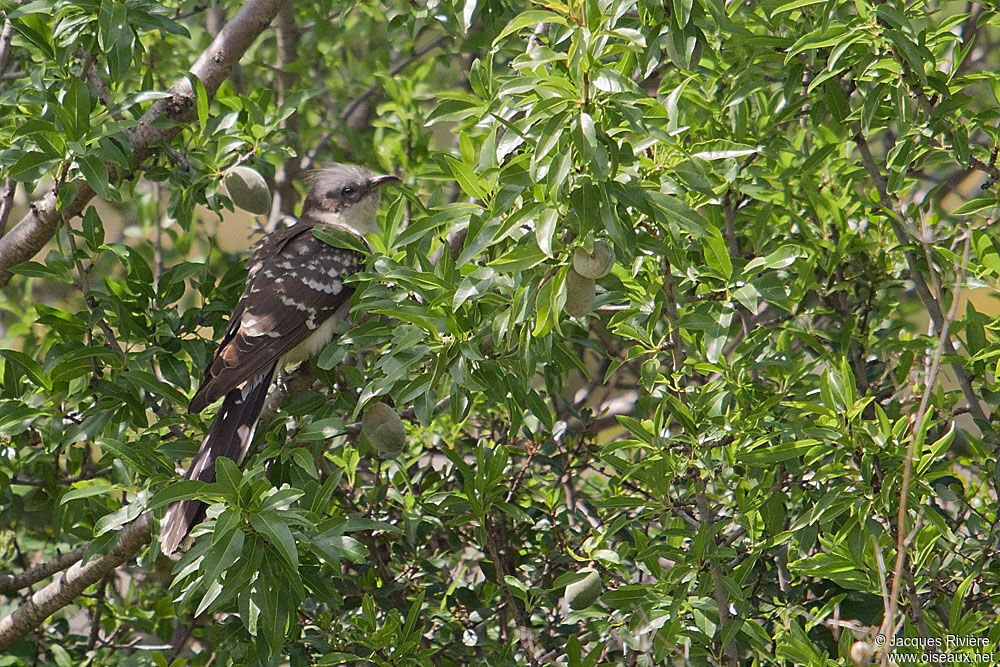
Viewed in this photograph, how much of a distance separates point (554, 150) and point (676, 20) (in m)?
0.80

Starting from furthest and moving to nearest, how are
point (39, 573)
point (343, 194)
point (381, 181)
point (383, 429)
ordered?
point (343, 194) → point (381, 181) → point (39, 573) → point (383, 429)

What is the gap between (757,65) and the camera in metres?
2.69

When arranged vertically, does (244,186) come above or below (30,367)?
above

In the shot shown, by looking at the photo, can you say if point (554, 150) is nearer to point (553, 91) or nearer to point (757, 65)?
point (553, 91)

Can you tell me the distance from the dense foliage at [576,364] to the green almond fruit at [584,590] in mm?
13

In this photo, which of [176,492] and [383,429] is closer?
[176,492]

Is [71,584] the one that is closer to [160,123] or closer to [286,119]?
[160,123]

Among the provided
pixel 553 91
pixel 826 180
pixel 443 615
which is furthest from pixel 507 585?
pixel 826 180

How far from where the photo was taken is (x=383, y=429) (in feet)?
8.36

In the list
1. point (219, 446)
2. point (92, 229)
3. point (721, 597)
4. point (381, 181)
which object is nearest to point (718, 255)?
point (721, 597)

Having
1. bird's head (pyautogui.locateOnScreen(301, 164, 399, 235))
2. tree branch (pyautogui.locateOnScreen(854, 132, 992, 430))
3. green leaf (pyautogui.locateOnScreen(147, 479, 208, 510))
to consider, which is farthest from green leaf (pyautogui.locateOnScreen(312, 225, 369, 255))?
bird's head (pyautogui.locateOnScreen(301, 164, 399, 235))

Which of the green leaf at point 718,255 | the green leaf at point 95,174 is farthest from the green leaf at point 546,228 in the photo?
the green leaf at point 95,174

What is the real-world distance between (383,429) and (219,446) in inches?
25.1

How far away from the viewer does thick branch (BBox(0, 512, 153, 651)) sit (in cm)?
286
